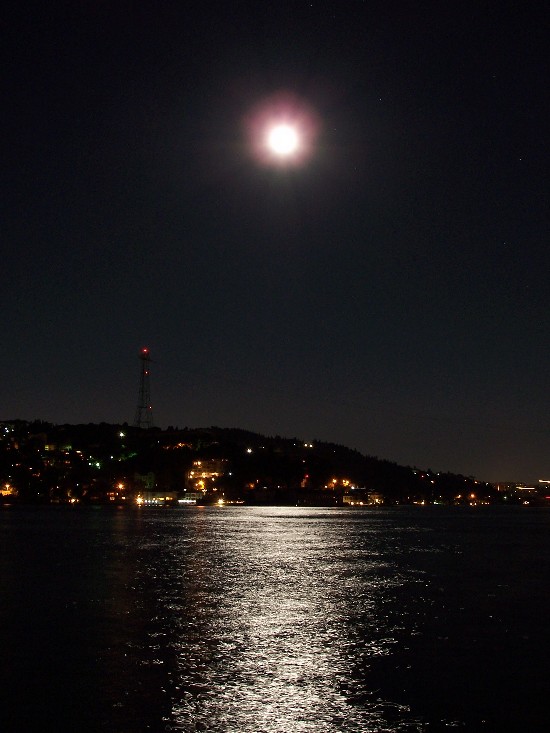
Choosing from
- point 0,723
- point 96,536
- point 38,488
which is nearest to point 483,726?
point 0,723

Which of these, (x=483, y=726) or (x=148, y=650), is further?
(x=148, y=650)

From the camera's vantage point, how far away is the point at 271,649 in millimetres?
16328

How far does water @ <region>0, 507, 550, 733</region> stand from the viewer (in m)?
11.8

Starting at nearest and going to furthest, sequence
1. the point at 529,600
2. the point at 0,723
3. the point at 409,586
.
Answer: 1. the point at 0,723
2. the point at 529,600
3. the point at 409,586

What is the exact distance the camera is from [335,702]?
40.3ft

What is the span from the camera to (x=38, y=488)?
19612 centimetres

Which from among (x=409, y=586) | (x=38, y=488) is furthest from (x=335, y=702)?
(x=38, y=488)

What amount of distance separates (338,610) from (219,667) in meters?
8.27

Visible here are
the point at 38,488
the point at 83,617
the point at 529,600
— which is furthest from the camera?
the point at 38,488

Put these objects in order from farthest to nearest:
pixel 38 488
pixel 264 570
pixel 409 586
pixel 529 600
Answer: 1. pixel 38 488
2. pixel 264 570
3. pixel 409 586
4. pixel 529 600

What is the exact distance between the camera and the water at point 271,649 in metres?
11.8

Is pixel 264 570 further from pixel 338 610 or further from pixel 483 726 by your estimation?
pixel 483 726

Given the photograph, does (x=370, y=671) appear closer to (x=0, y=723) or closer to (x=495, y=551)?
(x=0, y=723)

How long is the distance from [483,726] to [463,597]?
15335 millimetres
